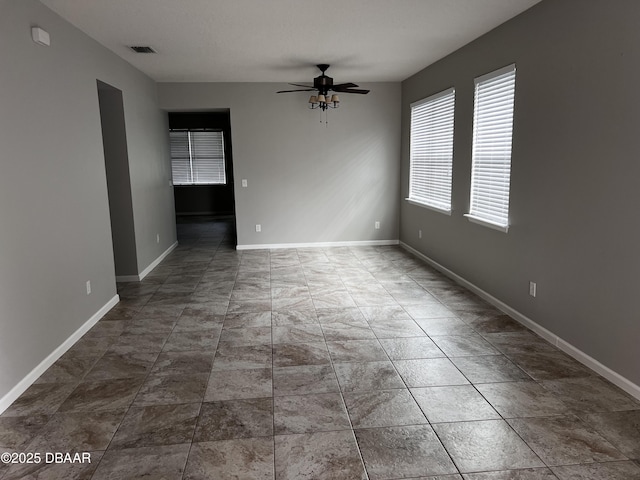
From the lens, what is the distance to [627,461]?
2.04 m

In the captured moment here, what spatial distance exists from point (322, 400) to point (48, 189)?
238 centimetres

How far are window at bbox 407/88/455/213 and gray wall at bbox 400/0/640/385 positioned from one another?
102 cm

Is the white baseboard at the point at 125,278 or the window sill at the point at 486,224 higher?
the window sill at the point at 486,224

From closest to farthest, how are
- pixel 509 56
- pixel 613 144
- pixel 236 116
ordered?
pixel 613 144 → pixel 509 56 → pixel 236 116

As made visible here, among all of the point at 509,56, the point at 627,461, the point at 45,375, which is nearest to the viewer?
the point at 627,461

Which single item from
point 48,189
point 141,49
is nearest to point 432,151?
point 141,49

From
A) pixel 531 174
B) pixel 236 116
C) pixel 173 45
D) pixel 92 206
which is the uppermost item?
pixel 173 45

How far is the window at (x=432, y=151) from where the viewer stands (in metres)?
5.38

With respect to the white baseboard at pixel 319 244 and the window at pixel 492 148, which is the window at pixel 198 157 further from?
the window at pixel 492 148

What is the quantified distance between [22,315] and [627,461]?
337 cm

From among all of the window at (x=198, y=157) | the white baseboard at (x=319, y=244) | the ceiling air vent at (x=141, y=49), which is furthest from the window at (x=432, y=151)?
the window at (x=198, y=157)

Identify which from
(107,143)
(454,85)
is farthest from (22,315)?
(454,85)

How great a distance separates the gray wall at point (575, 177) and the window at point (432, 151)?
1.02 metres

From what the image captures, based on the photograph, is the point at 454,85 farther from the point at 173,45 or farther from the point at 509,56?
the point at 173,45
